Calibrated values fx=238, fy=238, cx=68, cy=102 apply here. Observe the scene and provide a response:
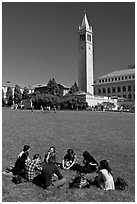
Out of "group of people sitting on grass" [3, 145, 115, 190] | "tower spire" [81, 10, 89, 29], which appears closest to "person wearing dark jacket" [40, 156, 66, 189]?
"group of people sitting on grass" [3, 145, 115, 190]

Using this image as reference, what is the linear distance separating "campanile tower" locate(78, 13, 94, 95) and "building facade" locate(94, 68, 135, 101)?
217 inches

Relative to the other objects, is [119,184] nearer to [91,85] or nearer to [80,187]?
[80,187]

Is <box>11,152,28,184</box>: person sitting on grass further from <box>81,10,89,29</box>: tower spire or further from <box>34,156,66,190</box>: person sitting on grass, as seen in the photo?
<box>81,10,89,29</box>: tower spire

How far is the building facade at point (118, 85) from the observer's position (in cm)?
9930

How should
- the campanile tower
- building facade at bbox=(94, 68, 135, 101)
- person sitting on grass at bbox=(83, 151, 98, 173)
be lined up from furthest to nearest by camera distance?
the campanile tower < building facade at bbox=(94, 68, 135, 101) < person sitting on grass at bbox=(83, 151, 98, 173)

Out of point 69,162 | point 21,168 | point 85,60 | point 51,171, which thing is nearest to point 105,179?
point 51,171

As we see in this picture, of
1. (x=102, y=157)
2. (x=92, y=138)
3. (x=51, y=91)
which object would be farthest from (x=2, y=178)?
(x=51, y=91)

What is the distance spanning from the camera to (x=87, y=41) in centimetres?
10825

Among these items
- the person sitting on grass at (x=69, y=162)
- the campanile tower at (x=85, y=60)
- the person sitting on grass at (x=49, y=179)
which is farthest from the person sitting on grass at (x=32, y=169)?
the campanile tower at (x=85, y=60)

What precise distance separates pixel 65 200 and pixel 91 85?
327 feet

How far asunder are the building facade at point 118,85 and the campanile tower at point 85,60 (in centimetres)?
552

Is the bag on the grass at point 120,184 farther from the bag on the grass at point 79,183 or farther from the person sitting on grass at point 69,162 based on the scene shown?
the person sitting on grass at point 69,162

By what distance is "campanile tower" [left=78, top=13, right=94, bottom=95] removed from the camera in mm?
103250

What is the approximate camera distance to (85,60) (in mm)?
103938
